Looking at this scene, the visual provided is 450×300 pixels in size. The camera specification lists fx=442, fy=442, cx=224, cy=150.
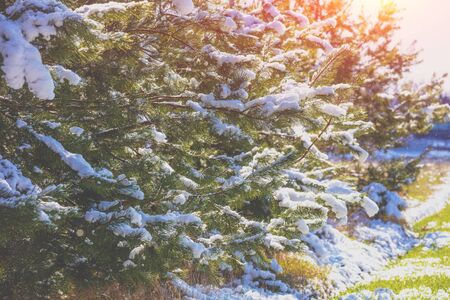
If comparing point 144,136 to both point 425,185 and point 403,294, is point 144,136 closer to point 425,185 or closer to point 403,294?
point 403,294

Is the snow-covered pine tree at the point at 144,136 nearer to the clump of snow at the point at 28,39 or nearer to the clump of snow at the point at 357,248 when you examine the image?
the clump of snow at the point at 28,39

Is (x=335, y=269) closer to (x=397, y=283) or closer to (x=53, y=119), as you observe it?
(x=397, y=283)

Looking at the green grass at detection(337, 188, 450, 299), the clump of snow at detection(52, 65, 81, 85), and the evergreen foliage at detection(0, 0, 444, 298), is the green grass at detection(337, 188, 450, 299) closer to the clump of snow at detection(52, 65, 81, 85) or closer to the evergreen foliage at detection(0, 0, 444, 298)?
the evergreen foliage at detection(0, 0, 444, 298)

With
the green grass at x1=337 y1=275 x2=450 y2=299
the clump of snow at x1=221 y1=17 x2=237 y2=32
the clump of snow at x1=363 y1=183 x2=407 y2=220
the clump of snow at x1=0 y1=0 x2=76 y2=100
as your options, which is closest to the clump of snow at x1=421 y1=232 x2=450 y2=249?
the clump of snow at x1=363 y1=183 x2=407 y2=220

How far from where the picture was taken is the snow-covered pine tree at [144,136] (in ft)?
8.09

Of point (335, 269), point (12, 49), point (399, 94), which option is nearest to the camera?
point (12, 49)

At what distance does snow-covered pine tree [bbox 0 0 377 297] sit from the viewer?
247 centimetres

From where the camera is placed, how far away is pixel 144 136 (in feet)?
12.8

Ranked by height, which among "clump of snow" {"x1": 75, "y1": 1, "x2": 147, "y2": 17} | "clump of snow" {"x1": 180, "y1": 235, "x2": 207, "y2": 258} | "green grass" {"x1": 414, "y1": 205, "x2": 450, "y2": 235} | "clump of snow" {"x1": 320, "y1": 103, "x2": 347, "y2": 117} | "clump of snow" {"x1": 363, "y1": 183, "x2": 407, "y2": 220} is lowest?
"green grass" {"x1": 414, "y1": 205, "x2": 450, "y2": 235}

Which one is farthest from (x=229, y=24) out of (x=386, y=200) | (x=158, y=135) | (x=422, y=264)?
(x=386, y=200)

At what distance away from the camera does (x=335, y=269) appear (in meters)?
8.38

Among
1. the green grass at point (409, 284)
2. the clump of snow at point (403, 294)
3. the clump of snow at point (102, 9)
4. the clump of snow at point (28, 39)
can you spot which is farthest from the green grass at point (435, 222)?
the clump of snow at point (28, 39)

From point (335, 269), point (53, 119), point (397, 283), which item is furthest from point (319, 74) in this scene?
point (335, 269)

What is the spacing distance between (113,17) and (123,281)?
6.63 ft
